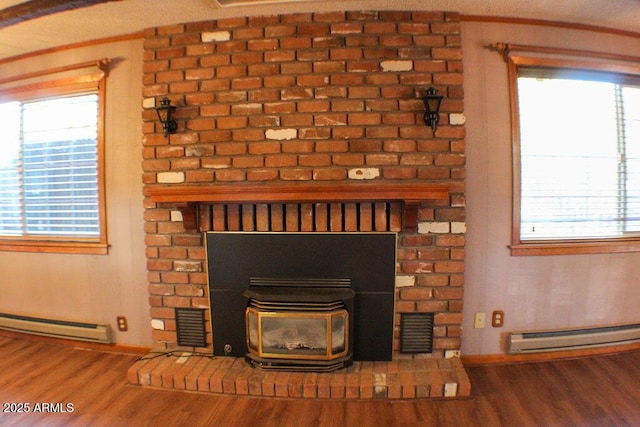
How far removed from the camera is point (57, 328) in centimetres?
207

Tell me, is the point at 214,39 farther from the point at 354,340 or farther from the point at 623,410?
the point at 623,410

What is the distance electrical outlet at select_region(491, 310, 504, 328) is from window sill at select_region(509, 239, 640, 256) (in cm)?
42

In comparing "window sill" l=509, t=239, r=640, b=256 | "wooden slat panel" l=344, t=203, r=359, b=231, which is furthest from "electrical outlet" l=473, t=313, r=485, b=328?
"wooden slat panel" l=344, t=203, r=359, b=231

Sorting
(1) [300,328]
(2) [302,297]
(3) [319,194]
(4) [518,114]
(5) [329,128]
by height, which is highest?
(4) [518,114]

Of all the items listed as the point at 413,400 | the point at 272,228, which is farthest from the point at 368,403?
the point at 272,228

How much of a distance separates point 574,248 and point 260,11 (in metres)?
2.65

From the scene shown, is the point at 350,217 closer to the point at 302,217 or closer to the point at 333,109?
the point at 302,217

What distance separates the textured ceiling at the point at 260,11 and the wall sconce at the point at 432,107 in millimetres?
569

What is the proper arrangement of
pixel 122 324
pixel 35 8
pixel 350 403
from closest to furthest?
pixel 35 8 < pixel 350 403 < pixel 122 324

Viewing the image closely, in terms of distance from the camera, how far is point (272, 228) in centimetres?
170

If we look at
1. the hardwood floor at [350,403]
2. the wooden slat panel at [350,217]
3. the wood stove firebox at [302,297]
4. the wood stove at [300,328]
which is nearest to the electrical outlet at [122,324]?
the hardwood floor at [350,403]

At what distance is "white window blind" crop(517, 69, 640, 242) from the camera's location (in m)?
1.82

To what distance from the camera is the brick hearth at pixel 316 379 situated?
1514 millimetres

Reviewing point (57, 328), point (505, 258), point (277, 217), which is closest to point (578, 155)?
point (505, 258)
